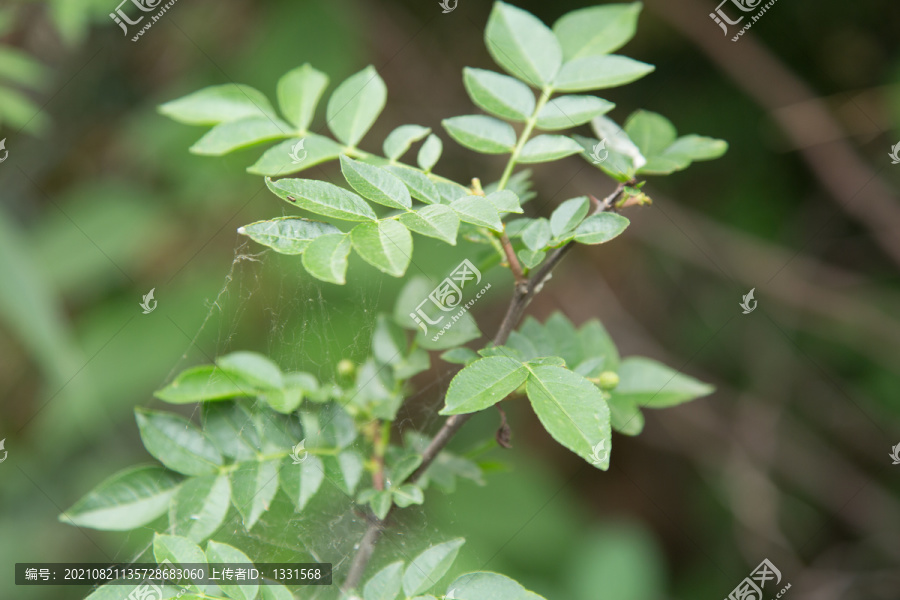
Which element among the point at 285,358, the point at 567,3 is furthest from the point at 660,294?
the point at 285,358

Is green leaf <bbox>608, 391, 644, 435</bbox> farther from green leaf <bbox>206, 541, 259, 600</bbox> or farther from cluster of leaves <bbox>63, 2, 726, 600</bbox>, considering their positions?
green leaf <bbox>206, 541, 259, 600</bbox>

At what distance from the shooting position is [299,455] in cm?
90

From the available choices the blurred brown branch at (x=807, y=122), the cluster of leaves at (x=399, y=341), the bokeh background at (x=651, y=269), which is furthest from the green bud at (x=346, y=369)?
the blurred brown branch at (x=807, y=122)

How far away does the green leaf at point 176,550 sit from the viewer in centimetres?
75

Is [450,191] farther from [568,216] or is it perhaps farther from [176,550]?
[176,550]

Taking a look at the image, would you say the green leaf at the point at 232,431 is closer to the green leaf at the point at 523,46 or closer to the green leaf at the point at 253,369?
the green leaf at the point at 253,369

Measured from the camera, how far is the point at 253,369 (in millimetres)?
917

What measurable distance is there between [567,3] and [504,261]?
2.22 metres

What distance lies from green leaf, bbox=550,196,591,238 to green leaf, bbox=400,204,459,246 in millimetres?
177

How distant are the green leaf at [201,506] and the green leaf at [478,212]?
1.57ft

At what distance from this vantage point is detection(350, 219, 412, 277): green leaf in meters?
0.67

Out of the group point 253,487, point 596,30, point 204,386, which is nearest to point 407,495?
point 253,487

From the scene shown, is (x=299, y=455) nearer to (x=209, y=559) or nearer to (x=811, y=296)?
(x=209, y=559)

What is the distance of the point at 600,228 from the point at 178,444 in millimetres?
601
